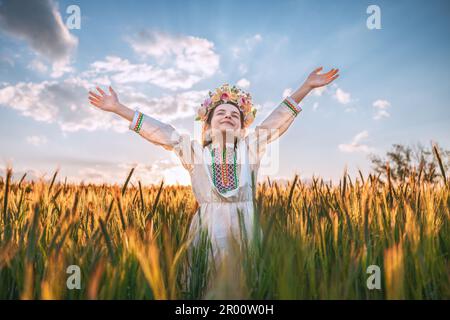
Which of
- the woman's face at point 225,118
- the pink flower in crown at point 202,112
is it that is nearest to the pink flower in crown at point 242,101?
the woman's face at point 225,118

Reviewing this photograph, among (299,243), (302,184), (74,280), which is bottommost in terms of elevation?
(74,280)

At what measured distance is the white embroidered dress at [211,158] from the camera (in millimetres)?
2916

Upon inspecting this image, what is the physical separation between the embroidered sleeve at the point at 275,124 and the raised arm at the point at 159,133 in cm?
55

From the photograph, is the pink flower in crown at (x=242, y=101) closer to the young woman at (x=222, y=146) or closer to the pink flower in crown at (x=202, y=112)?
the young woman at (x=222, y=146)

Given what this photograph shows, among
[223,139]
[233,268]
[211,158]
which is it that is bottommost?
[233,268]

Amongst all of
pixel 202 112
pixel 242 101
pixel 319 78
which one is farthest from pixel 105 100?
pixel 319 78

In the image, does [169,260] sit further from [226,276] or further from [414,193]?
[414,193]

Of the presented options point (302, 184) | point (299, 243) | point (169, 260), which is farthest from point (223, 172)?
point (169, 260)

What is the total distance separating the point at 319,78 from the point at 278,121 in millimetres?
567

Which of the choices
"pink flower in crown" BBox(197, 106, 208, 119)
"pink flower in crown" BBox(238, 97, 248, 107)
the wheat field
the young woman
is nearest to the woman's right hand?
the young woman

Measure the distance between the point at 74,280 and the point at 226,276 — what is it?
676 millimetres

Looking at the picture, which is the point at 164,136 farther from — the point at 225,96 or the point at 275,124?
the point at 275,124

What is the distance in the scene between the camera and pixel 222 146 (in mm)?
3080

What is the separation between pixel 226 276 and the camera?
34.7 inches
